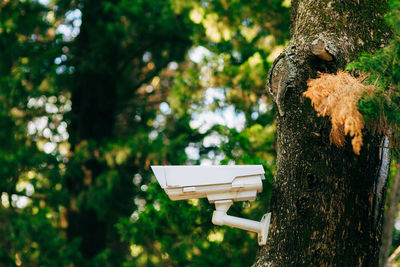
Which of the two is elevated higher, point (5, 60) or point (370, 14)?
point (5, 60)

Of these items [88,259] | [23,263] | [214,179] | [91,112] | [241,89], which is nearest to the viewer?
[214,179]

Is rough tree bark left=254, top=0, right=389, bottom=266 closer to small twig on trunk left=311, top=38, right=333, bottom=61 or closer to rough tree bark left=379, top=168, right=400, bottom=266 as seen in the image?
small twig on trunk left=311, top=38, right=333, bottom=61

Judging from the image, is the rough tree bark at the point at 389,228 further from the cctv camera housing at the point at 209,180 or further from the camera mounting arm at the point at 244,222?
the cctv camera housing at the point at 209,180

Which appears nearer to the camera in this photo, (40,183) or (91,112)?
(40,183)

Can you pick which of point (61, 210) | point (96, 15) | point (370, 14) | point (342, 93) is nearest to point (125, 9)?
point (96, 15)

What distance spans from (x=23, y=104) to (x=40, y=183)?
132cm

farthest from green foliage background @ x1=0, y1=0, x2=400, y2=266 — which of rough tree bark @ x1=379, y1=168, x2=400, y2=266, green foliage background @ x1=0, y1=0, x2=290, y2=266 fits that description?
rough tree bark @ x1=379, y1=168, x2=400, y2=266

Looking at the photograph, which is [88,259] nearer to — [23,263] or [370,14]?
[23,263]

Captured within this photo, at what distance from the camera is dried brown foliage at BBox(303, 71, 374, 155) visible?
7.02 ft

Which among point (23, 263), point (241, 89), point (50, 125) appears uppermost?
point (50, 125)

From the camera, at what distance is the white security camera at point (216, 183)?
8.39 ft

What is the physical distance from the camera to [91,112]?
29.4 feet

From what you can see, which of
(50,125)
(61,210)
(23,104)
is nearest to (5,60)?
(23,104)

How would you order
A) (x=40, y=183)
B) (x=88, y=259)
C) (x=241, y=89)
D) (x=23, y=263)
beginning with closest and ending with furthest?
1. (x=241, y=89)
2. (x=23, y=263)
3. (x=40, y=183)
4. (x=88, y=259)
